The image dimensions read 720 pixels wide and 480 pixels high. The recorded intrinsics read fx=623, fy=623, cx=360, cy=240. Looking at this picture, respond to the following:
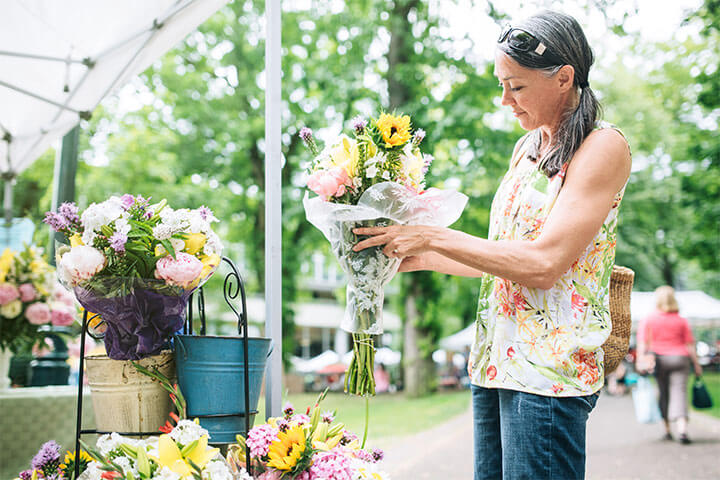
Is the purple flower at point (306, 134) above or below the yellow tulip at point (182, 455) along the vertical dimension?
above

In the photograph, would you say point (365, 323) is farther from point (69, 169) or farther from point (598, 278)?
point (69, 169)

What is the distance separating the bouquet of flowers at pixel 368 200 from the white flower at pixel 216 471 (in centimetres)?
48

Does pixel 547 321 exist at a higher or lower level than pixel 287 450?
higher

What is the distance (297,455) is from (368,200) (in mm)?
757

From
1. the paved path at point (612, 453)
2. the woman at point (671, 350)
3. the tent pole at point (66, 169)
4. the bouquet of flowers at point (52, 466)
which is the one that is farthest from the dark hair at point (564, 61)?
the woman at point (671, 350)

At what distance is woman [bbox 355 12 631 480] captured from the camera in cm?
164

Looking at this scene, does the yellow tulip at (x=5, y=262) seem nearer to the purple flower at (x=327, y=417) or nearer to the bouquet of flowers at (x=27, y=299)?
the bouquet of flowers at (x=27, y=299)

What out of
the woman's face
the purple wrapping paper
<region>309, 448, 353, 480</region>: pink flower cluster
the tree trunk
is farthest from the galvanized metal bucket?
the tree trunk

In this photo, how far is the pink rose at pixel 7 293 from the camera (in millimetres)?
4266

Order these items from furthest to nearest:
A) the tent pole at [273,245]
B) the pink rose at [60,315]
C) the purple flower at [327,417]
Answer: the pink rose at [60,315] → the tent pole at [273,245] → the purple flower at [327,417]

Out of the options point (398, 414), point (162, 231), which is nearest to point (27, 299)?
point (162, 231)

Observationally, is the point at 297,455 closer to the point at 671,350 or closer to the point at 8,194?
the point at 8,194

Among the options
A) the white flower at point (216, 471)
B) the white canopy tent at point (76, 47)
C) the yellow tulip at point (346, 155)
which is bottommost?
the white flower at point (216, 471)

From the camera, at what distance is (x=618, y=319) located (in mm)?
1977
